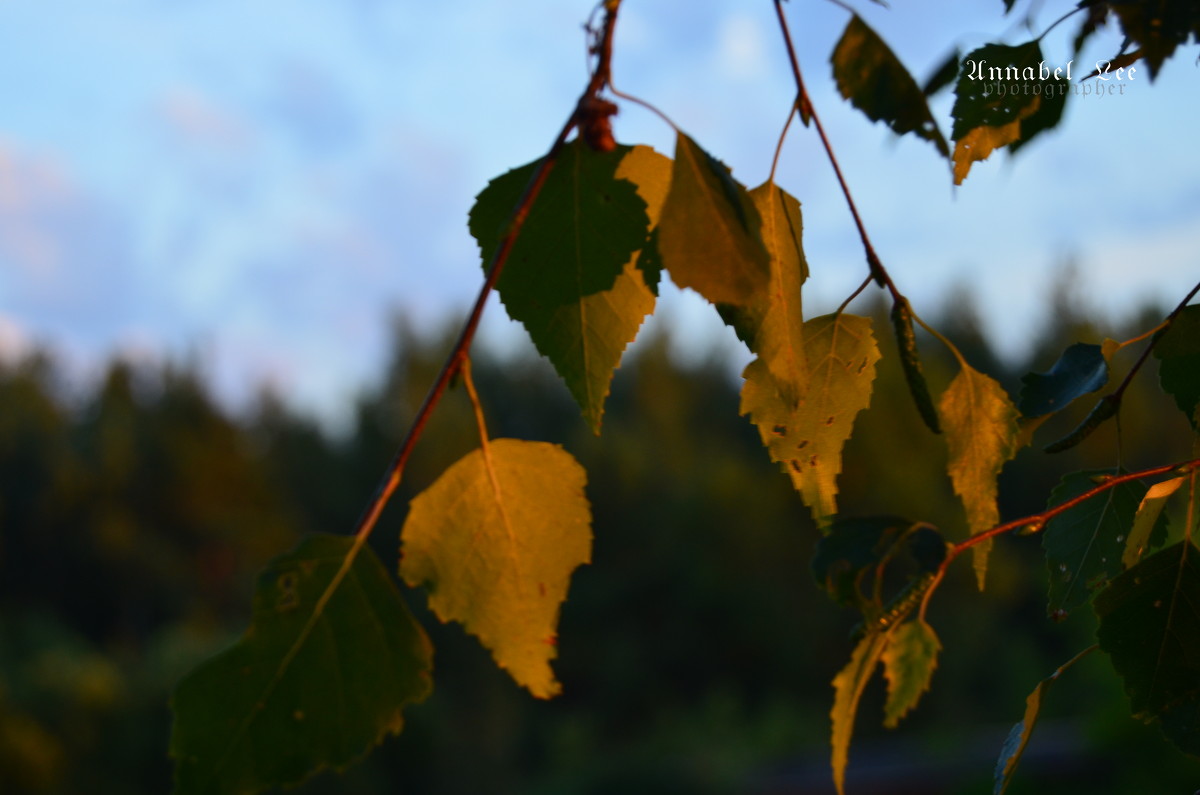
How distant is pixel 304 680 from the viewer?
0.78 feet

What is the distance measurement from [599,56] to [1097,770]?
28.4ft

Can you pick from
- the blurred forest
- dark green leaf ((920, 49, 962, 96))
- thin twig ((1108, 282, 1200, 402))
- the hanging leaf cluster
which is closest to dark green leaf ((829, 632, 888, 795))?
the hanging leaf cluster

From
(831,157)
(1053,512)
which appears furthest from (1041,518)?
(831,157)

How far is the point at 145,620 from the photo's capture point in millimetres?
10992

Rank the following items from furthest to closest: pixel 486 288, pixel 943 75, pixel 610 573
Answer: pixel 610 573
pixel 943 75
pixel 486 288

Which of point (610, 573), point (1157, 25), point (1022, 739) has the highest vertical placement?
point (1157, 25)

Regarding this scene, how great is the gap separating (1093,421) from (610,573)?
10.3 meters

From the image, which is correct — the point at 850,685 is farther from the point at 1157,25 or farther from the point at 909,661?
the point at 1157,25

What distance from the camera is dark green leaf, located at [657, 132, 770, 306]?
246 millimetres

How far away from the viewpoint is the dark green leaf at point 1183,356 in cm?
30

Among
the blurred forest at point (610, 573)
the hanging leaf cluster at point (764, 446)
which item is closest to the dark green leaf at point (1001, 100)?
the hanging leaf cluster at point (764, 446)

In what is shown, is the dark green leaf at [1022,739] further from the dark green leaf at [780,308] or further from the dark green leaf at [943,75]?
the dark green leaf at [943,75]

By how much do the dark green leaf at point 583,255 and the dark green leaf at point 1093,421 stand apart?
0.13 meters

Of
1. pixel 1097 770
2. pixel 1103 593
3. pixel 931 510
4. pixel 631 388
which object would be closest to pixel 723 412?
pixel 631 388
